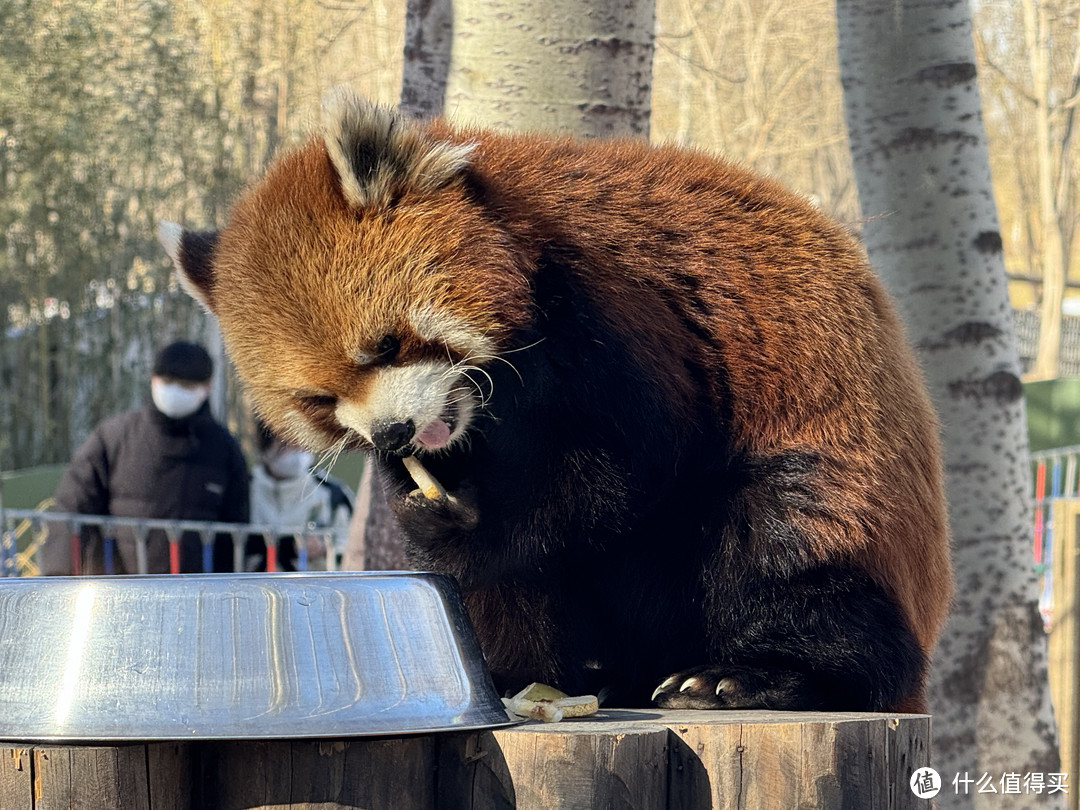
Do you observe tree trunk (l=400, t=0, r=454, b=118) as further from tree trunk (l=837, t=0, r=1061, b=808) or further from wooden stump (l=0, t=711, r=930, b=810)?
wooden stump (l=0, t=711, r=930, b=810)

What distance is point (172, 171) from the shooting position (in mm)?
15836

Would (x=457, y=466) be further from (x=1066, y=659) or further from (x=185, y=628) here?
(x=1066, y=659)

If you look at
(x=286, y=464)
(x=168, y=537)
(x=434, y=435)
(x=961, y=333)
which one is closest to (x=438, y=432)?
(x=434, y=435)

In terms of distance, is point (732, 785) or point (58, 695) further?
point (732, 785)

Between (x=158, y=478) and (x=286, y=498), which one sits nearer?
(x=158, y=478)

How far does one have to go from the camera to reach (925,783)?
7.58ft

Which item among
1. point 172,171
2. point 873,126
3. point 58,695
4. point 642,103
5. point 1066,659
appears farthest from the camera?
point 172,171

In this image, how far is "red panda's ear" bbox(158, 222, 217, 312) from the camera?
10.2 ft

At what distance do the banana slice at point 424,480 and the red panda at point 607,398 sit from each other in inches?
0.7

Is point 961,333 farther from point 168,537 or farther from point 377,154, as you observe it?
point 168,537

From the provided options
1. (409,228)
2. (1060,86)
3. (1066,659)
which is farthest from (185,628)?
(1060,86)

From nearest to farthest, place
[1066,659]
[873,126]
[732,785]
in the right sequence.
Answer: [732,785], [873,126], [1066,659]

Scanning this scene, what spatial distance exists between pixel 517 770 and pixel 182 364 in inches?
238

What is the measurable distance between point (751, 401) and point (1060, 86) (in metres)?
23.8
